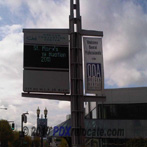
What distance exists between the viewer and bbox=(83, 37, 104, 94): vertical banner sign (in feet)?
63.4

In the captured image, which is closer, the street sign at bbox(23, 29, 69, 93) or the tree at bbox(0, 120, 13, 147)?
the street sign at bbox(23, 29, 69, 93)

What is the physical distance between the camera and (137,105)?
40094mm

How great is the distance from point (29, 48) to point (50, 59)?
1.58m

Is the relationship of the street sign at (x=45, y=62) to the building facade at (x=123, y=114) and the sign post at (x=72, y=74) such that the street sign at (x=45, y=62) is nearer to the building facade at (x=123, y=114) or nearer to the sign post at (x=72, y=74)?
the sign post at (x=72, y=74)

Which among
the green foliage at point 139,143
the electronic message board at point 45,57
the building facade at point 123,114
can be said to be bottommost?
the green foliage at point 139,143

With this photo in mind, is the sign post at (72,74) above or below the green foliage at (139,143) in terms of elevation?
above

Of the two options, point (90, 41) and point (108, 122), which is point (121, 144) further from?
point (90, 41)

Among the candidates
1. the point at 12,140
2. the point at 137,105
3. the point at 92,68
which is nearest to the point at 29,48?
the point at 92,68

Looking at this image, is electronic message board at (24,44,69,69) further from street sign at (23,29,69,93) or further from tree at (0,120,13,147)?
tree at (0,120,13,147)

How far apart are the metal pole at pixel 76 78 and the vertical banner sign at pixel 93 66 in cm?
47

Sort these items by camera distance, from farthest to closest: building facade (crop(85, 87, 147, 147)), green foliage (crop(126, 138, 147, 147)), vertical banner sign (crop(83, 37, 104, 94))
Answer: building facade (crop(85, 87, 147, 147)), green foliage (crop(126, 138, 147, 147)), vertical banner sign (crop(83, 37, 104, 94))

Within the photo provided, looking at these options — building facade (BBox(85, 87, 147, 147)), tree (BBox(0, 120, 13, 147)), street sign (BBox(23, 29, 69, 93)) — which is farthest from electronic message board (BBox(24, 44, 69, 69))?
tree (BBox(0, 120, 13, 147))

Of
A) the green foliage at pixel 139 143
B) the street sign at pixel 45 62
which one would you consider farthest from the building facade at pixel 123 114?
the street sign at pixel 45 62

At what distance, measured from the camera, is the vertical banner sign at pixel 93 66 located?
19.3 meters
